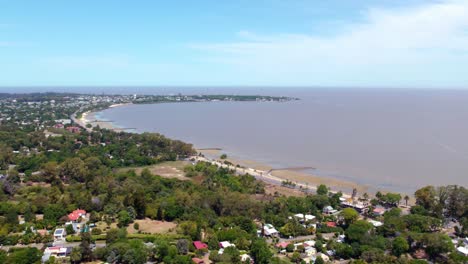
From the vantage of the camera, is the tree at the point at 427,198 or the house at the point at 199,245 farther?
the tree at the point at 427,198

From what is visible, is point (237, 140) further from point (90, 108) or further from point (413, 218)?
point (90, 108)

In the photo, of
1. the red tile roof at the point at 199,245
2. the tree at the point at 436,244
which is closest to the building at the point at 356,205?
the tree at the point at 436,244

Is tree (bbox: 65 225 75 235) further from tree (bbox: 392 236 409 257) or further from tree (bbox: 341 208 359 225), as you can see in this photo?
tree (bbox: 392 236 409 257)

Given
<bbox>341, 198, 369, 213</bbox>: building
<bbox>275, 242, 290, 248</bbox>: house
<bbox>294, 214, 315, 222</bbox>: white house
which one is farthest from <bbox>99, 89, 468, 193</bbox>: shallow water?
<bbox>275, 242, 290, 248</bbox>: house

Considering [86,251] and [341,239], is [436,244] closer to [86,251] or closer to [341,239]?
[341,239]

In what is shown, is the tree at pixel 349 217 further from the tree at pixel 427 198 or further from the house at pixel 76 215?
the house at pixel 76 215
